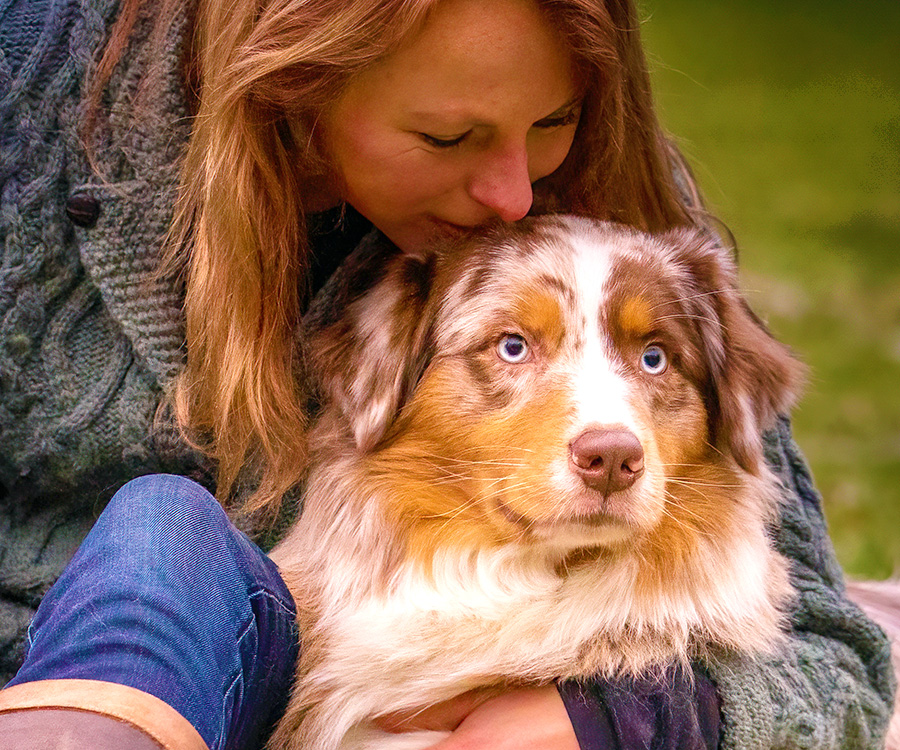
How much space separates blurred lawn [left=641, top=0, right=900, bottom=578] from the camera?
611 centimetres

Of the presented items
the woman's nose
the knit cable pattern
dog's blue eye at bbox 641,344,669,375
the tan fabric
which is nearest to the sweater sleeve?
dog's blue eye at bbox 641,344,669,375

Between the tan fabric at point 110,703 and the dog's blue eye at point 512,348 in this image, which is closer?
the tan fabric at point 110,703

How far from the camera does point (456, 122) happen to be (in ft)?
7.14

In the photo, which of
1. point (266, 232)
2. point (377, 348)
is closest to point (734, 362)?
point (377, 348)

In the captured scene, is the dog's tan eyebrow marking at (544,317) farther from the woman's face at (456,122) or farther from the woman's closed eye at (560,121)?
the woman's closed eye at (560,121)

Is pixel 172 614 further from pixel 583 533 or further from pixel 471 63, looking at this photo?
pixel 471 63

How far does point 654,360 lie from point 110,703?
1206mm

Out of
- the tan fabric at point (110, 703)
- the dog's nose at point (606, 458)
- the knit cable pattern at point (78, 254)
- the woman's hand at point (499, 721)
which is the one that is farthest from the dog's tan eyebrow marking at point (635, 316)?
the tan fabric at point (110, 703)

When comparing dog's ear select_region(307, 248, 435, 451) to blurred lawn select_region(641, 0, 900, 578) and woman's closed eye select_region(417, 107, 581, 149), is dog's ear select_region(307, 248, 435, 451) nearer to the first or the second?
woman's closed eye select_region(417, 107, 581, 149)

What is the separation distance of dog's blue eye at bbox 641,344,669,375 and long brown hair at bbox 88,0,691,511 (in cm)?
54

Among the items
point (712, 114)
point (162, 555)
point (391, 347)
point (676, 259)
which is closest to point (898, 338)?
point (712, 114)

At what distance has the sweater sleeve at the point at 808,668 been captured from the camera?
2125mm

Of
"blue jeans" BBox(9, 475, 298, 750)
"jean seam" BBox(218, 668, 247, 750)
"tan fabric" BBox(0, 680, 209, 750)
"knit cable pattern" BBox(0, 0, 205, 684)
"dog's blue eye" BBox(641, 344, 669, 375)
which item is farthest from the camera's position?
"knit cable pattern" BBox(0, 0, 205, 684)

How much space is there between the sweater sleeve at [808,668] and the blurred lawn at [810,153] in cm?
328
